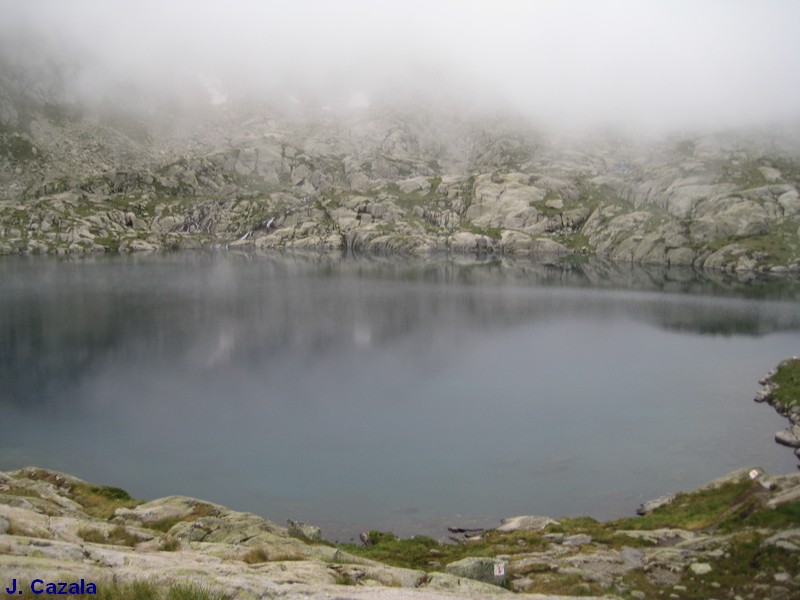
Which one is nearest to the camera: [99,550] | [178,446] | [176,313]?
[99,550]

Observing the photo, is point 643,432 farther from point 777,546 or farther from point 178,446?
point 178,446

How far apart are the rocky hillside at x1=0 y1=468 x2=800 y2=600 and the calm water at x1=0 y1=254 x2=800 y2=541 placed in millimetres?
7491

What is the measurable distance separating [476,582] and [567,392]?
50152 millimetres

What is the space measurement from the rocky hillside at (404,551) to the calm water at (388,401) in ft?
24.6

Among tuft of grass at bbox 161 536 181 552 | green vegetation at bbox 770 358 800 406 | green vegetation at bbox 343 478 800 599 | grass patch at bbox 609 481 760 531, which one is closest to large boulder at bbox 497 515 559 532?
green vegetation at bbox 343 478 800 599

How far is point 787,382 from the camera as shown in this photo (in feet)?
220

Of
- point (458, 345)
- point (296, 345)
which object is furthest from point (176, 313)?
point (458, 345)

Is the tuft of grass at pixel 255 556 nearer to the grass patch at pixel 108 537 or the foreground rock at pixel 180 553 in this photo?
the foreground rock at pixel 180 553

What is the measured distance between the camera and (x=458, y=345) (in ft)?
297

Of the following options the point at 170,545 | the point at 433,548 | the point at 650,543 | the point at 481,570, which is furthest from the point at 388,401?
the point at 170,545

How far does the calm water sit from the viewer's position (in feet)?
146

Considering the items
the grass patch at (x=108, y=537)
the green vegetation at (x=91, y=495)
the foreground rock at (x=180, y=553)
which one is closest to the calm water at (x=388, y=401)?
the green vegetation at (x=91, y=495)

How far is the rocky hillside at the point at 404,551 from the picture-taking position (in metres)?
15.5

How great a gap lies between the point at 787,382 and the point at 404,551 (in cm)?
5757
